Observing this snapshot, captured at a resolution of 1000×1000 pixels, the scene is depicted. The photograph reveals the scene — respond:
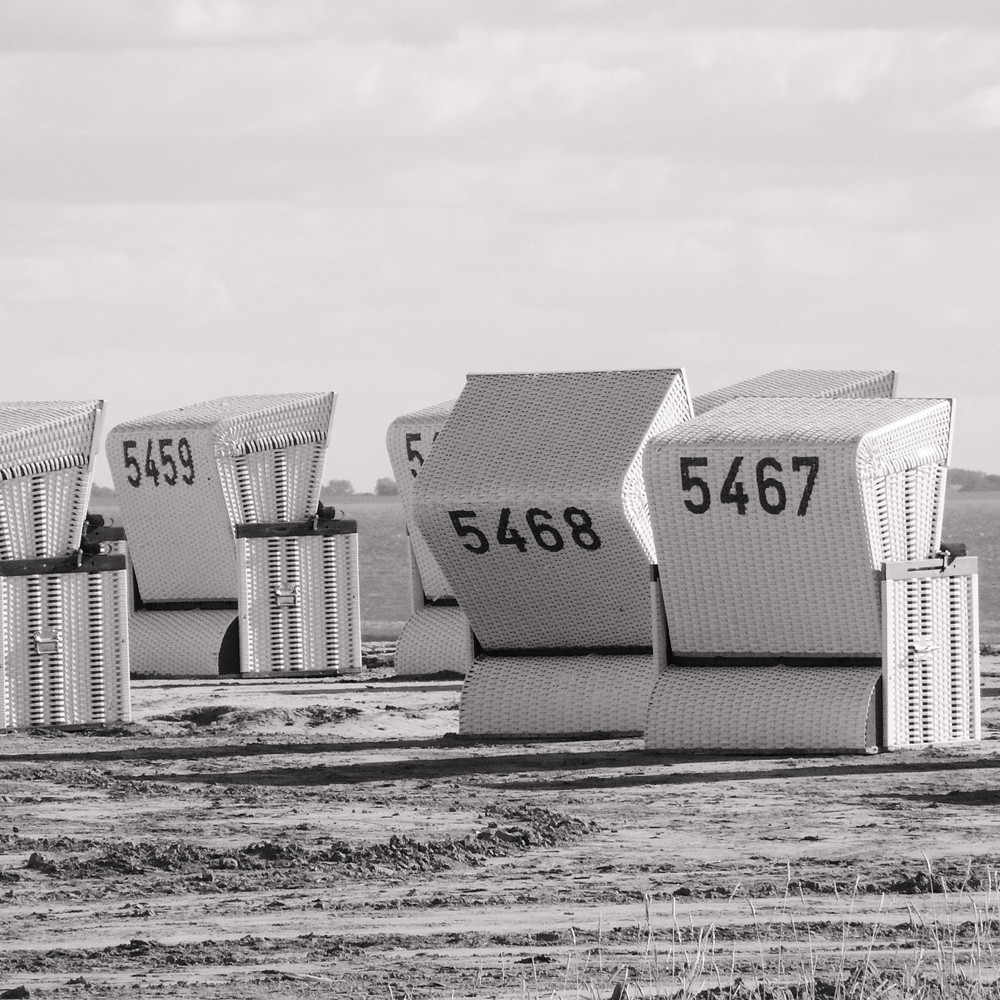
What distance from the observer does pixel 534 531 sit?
13594 mm

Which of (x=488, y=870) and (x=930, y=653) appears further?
(x=930, y=653)

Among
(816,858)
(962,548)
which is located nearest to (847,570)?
(962,548)

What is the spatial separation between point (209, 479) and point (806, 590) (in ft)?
26.0

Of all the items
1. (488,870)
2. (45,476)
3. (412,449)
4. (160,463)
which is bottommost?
(488,870)

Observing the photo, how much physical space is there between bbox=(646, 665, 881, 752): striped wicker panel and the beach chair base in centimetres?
670

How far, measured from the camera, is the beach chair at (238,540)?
63.6 ft

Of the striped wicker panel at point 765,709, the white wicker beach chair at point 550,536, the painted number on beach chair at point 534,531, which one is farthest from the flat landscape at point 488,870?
the painted number on beach chair at point 534,531

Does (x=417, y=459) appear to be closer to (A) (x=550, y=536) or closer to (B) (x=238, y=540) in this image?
(B) (x=238, y=540)

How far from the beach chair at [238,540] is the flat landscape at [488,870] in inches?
202

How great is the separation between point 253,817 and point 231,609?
9717 millimetres

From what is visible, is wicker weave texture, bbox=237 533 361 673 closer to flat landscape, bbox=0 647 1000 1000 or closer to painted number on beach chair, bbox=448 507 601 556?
flat landscape, bbox=0 647 1000 1000

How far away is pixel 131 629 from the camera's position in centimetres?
2059

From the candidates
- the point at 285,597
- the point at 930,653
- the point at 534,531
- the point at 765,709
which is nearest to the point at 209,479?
the point at 285,597

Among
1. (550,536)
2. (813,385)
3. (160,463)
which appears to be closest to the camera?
(550,536)
